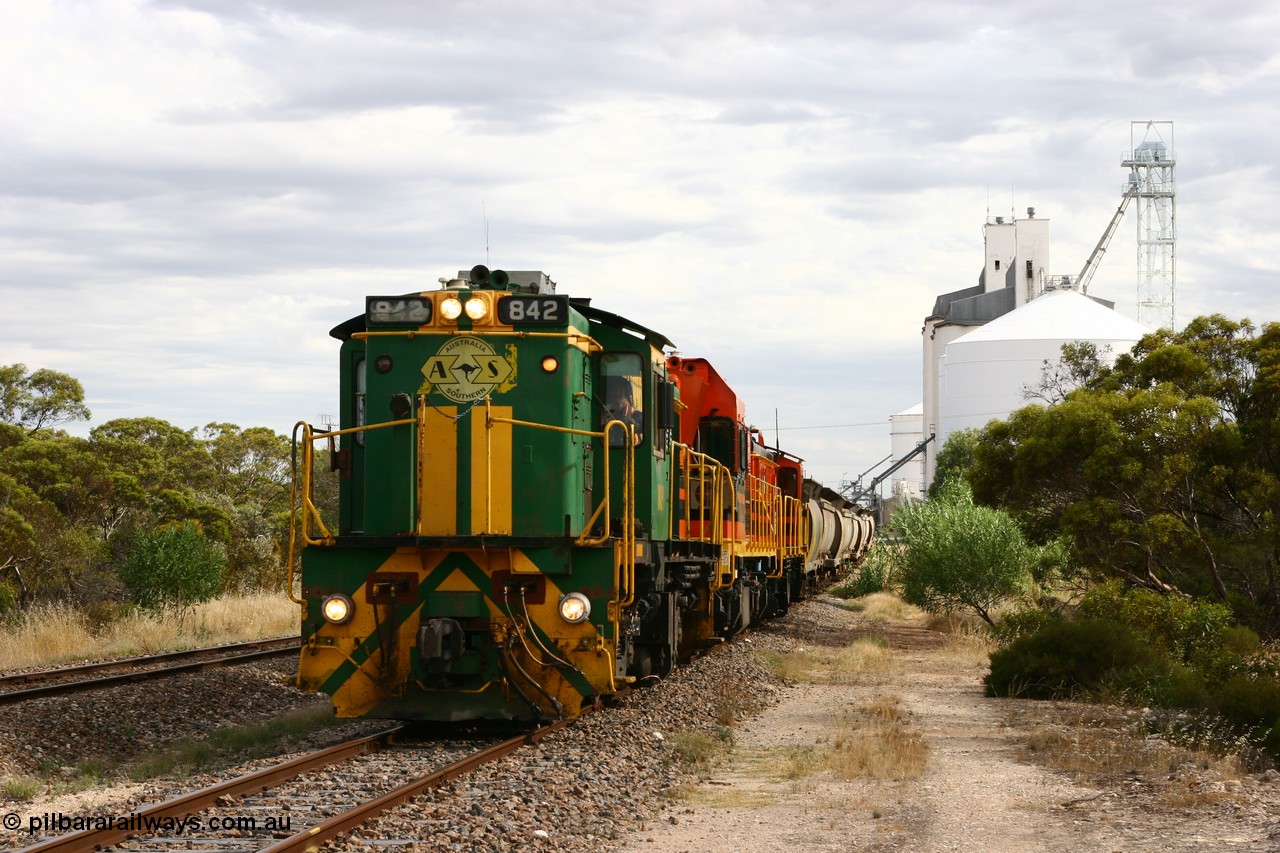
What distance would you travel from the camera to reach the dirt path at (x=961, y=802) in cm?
788

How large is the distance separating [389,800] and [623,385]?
505 centimetres

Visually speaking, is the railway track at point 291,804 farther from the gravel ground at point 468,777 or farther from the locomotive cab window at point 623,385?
the locomotive cab window at point 623,385

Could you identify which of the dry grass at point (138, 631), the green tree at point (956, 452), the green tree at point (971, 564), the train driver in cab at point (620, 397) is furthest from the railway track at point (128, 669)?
the green tree at point (956, 452)

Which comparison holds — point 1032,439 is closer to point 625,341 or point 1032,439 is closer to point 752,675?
point 752,675

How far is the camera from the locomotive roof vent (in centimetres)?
1140

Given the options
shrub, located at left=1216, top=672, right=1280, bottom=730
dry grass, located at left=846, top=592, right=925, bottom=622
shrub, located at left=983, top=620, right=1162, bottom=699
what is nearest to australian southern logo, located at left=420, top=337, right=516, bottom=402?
shrub, located at left=1216, top=672, right=1280, bottom=730

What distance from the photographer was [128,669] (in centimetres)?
1648

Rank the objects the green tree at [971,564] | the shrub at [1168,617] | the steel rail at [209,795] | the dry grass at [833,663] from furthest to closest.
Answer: the green tree at [971,564] → the dry grass at [833,663] → the shrub at [1168,617] → the steel rail at [209,795]

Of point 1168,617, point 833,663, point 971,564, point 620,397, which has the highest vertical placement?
point 620,397

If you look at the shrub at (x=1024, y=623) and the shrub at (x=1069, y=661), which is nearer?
the shrub at (x=1069, y=661)

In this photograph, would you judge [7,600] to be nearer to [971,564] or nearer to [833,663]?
[833,663]

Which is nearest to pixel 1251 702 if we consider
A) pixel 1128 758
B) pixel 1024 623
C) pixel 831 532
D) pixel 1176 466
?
pixel 1128 758

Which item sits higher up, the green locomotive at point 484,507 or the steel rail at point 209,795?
the green locomotive at point 484,507

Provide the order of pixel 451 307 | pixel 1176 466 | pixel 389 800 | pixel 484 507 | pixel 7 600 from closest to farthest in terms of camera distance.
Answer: pixel 389 800
pixel 484 507
pixel 451 307
pixel 1176 466
pixel 7 600
